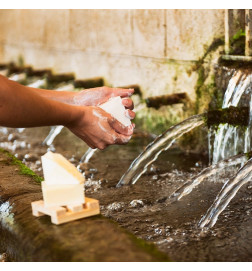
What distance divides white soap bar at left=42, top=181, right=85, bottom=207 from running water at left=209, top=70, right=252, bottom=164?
9.32 feet

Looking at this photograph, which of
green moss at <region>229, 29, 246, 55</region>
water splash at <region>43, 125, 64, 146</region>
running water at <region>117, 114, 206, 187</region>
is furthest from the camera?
water splash at <region>43, 125, 64, 146</region>

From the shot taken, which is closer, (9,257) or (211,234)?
(9,257)

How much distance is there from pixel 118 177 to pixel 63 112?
2252 mm

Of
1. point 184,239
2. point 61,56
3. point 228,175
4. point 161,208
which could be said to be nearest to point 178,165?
point 228,175

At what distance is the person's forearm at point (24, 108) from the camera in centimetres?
263

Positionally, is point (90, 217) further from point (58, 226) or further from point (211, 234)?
point (211, 234)

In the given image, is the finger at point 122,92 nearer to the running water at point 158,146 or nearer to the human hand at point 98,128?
the human hand at point 98,128

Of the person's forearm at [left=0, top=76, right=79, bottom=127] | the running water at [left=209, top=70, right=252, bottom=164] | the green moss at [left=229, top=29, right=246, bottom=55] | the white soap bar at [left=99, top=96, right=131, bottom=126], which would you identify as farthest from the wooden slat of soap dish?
the green moss at [left=229, top=29, right=246, bottom=55]

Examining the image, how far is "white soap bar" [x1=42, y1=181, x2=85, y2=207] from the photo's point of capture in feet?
8.90

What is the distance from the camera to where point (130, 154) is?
20.7 feet

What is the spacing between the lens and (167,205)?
407 cm

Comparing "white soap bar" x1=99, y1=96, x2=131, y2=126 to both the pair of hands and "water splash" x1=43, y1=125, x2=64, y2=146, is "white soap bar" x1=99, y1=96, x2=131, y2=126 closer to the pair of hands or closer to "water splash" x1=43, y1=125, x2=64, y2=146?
the pair of hands

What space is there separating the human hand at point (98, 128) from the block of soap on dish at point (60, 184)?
1.66ft

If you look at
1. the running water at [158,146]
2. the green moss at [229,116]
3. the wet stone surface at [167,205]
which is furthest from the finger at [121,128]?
the green moss at [229,116]
